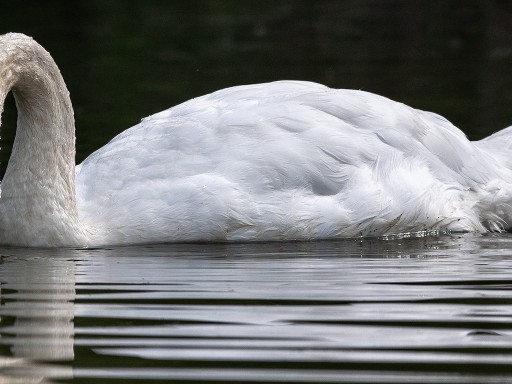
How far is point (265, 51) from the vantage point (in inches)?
771

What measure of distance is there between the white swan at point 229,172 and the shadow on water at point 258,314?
0.16 meters

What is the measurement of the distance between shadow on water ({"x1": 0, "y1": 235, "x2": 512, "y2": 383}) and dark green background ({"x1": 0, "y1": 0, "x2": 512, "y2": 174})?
3998mm

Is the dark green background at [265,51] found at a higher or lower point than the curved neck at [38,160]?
higher

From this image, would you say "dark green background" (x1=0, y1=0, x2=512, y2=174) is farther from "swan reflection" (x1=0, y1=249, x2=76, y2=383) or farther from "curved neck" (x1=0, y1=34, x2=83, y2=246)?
"swan reflection" (x1=0, y1=249, x2=76, y2=383)

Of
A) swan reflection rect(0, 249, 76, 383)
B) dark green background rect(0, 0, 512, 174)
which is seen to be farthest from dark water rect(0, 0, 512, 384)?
dark green background rect(0, 0, 512, 174)

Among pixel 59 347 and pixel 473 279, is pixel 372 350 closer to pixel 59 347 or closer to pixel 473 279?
pixel 59 347

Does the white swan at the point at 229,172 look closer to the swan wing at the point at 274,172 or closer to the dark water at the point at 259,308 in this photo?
the swan wing at the point at 274,172

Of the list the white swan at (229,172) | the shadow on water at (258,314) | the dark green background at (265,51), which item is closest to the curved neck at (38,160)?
the white swan at (229,172)

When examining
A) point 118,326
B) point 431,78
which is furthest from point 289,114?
point 431,78

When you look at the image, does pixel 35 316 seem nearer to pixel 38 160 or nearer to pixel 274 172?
pixel 38 160

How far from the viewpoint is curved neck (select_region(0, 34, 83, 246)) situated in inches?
330

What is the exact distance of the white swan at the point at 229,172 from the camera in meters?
8.42

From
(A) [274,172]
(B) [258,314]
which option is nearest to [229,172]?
(A) [274,172]

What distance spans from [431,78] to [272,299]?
35.1 feet
